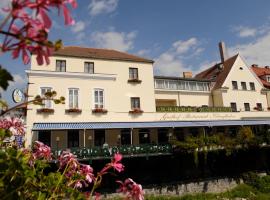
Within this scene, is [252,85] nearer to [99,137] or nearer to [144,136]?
[144,136]

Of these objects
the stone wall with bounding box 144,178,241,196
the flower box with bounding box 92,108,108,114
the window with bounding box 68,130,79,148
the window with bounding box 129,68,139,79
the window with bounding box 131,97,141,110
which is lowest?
the stone wall with bounding box 144,178,241,196

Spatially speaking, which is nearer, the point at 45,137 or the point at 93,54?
the point at 45,137

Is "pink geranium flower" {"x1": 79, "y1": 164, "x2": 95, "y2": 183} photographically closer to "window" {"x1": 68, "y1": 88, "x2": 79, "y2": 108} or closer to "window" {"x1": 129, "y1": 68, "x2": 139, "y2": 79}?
"window" {"x1": 68, "y1": 88, "x2": 79, "y2": 108}

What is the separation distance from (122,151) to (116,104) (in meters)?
5.18

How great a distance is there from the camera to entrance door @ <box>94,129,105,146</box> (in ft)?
78.2

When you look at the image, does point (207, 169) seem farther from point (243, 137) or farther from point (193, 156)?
point (243, 137)

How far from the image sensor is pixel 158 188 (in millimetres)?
21516

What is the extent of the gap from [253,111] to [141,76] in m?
13.7

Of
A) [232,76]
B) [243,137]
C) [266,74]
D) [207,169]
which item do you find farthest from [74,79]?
[266,74]

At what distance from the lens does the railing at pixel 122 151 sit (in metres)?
20.1

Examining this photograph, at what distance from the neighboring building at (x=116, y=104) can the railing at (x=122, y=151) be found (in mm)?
872

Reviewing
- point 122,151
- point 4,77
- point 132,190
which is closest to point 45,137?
point 122,151

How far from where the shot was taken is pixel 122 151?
21219 mm

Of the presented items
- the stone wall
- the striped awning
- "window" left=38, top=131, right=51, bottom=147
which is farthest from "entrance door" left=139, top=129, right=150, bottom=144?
"window" left=38, top=131, right=51, bottom=147
